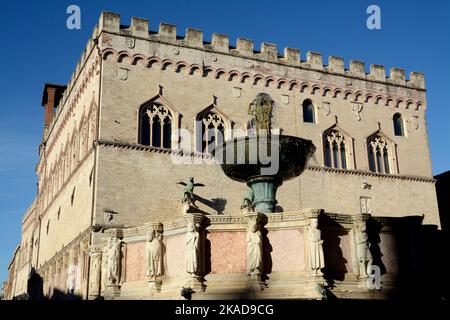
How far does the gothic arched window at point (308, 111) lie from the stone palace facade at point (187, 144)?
0.06m

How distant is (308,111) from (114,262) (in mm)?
16251

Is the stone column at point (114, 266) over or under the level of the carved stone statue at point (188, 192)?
under

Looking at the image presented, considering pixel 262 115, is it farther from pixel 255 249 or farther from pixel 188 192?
pixel 188 192

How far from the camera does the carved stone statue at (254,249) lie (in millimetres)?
10641

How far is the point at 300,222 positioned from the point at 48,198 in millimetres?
23295

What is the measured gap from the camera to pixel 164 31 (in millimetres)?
24188

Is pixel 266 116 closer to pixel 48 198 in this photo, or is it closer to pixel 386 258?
pixel 386 258

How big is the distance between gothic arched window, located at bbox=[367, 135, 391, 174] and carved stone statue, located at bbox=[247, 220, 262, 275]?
55.3ft

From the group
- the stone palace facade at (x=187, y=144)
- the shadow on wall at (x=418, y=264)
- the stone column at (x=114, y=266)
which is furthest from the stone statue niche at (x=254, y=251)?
the stone column at (x=114, y=266)

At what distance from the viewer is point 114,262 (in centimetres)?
1208

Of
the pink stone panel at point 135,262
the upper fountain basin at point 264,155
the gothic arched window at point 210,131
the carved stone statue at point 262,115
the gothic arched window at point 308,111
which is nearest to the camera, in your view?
the pink stone panel at point 135,262

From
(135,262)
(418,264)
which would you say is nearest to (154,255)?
(135,262)

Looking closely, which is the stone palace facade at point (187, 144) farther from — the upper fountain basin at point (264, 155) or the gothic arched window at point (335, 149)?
the upper fountain basin at point (264, 155)
